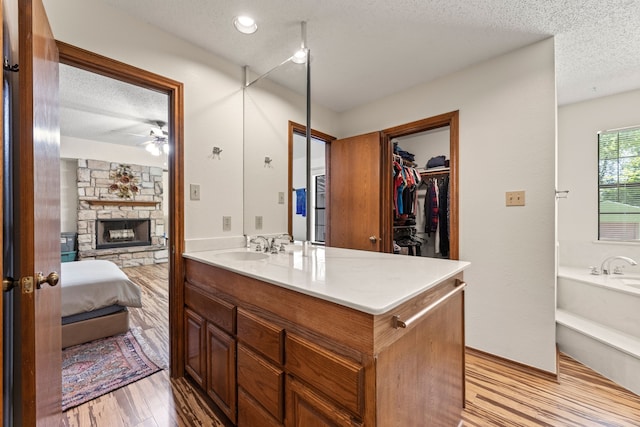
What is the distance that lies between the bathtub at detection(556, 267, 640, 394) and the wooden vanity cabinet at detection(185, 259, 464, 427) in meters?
1.34

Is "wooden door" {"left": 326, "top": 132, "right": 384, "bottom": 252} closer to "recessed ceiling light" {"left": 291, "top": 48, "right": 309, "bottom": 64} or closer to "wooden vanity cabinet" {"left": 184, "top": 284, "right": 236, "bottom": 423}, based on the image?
"recessed ceiling light" {"left": 291, "top": 48, "right": 309, "bottom": 64}

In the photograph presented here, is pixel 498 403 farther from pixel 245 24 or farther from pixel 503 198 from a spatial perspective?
pixel 245 24

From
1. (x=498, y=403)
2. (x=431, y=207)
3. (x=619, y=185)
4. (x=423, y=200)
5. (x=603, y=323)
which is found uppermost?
(x=619, y=185)

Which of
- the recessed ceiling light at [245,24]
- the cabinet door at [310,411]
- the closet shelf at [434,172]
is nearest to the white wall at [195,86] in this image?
the recessed ceiling light at [245,24]

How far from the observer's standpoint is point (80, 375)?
192 cm

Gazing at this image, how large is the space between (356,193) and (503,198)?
4.46 feet

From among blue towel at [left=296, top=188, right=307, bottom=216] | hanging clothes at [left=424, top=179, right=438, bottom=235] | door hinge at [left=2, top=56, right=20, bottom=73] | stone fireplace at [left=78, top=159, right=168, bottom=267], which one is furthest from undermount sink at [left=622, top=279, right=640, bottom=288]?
stone fireplace at [left=78, top=159, right=168, bottom=267]

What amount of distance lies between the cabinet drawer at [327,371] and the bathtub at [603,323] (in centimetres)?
219

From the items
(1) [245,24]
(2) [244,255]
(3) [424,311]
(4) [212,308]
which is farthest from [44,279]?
(1) [245,24]

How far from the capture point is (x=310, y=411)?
948mm

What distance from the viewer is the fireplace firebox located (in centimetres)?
530

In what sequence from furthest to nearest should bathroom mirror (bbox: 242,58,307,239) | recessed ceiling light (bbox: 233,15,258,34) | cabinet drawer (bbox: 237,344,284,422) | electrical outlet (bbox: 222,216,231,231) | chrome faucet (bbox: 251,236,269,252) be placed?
bathroom mirror (bbox: 242,58,307,239) → electrical outlet (bbox: 222,216,231,231) → chrome faucet (bbox: 251,236,269,252) → recessed ceiling light (bbox: 233,15,258,34) → cabinet drawer (bbox: 237,344,284,422)

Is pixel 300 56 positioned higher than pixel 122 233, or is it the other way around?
pixel 300 56

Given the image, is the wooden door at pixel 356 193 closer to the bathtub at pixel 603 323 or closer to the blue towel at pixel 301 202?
the blue towel at pixel 301 202
